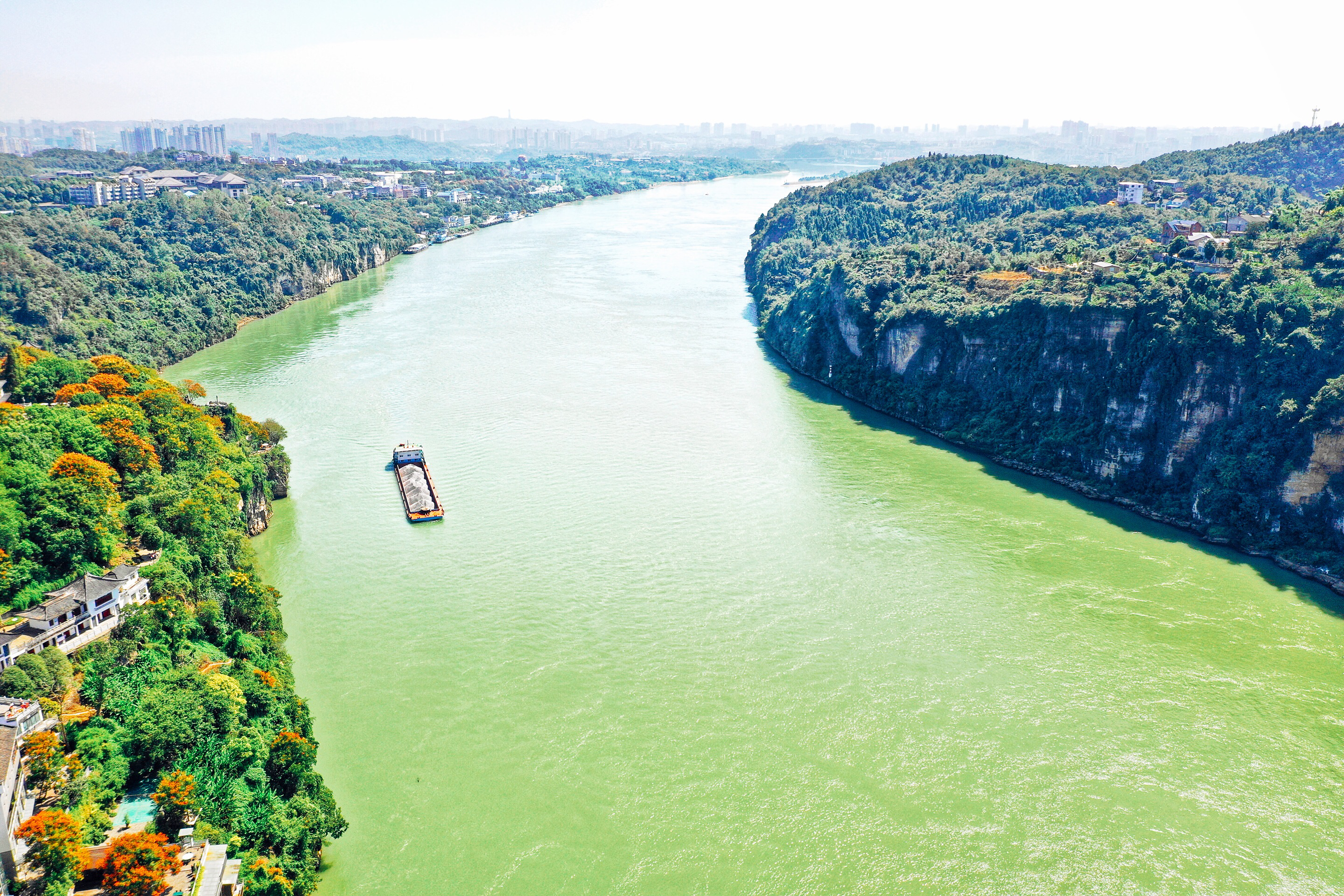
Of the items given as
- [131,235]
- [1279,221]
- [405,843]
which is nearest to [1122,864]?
[405,843]

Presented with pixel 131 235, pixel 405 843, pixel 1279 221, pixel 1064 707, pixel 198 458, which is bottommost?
pixel 405 843

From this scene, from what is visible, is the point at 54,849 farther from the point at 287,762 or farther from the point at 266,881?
the point at 287,762

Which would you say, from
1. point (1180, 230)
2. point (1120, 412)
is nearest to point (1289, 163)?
point (1180, 230)

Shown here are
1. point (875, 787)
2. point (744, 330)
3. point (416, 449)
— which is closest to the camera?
point (875, 787)

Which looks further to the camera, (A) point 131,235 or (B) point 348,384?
(A) point 131,235

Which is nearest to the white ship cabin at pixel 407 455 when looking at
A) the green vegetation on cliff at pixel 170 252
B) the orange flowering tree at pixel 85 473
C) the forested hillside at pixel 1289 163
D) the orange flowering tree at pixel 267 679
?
the orange flowering tree at pixel 85 473

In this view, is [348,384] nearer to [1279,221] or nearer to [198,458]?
[198,458]

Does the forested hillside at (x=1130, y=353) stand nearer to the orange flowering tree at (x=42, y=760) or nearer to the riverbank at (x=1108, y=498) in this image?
the riverbank at (x=1108, y=498)

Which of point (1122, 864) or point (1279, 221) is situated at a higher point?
point (1279, 221)
